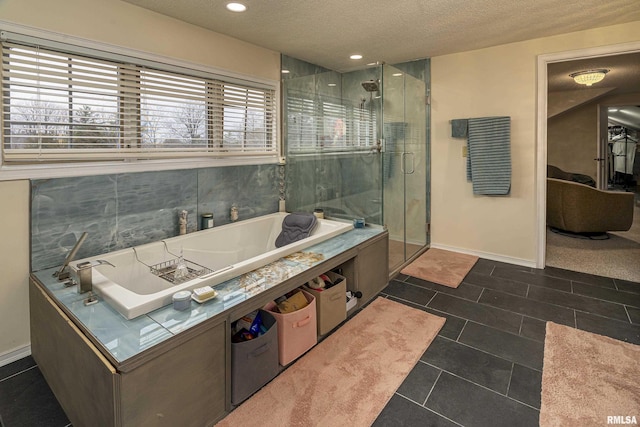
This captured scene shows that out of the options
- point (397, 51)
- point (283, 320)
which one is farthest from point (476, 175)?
point (283, 320)

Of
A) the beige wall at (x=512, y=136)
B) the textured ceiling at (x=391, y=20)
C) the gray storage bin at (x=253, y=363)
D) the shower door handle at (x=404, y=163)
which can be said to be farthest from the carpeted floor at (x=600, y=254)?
the gray storage bin at (x=253, y=363)

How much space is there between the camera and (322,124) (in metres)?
3.78

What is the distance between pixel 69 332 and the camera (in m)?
1.56

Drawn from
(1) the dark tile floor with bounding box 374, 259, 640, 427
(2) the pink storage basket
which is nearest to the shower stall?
(1) the dark tile floor with bounding box 374, 259, 640, 427

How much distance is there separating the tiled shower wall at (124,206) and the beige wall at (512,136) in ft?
7.75

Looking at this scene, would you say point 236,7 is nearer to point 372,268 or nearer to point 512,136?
point 372,268

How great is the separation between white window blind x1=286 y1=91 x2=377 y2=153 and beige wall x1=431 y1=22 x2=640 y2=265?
1.11 meters

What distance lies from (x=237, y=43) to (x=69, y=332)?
8.71ft

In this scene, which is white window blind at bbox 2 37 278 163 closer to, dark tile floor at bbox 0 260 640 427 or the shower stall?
the shower stall

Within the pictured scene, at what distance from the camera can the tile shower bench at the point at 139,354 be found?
1.30 m

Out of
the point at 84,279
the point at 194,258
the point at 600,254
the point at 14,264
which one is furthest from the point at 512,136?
the point at 14,264

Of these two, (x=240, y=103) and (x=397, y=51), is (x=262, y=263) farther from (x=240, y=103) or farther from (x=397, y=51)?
(x=397, y=51)

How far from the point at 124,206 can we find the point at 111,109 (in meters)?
0.68

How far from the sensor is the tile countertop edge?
1.35 metres
